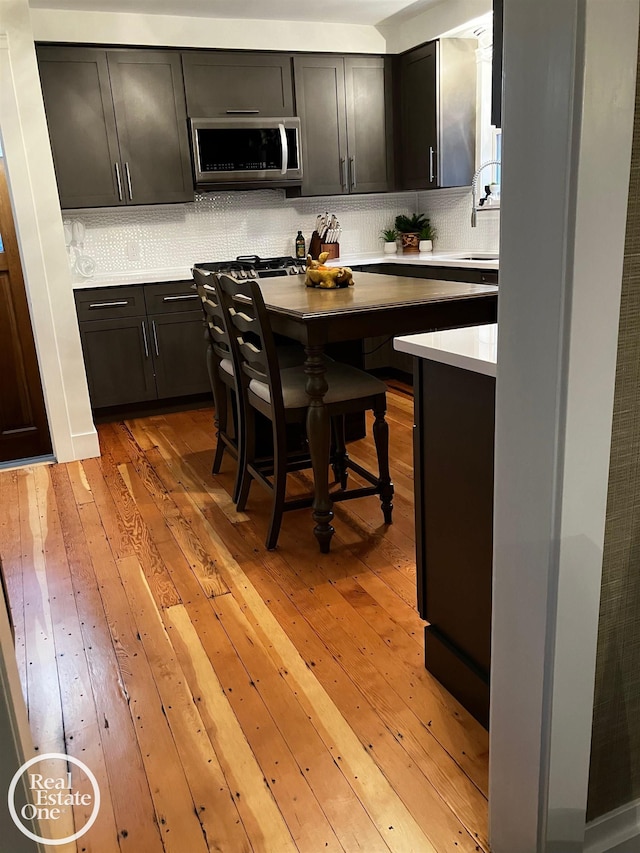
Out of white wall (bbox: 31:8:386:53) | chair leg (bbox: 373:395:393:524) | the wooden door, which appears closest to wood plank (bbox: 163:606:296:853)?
chair leg (bbox: 373:395:393:524)

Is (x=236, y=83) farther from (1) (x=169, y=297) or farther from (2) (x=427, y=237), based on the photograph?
(2) (x=427, y=237)

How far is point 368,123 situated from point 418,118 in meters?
0.38

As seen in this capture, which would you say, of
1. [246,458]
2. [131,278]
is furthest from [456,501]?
[131,278]

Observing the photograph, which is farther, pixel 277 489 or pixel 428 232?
pixel 428 232

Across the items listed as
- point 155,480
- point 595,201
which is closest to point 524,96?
point 595,201

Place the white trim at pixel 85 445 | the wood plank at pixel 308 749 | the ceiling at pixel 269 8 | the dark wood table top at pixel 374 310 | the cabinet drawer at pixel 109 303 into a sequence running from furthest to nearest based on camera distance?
the cabinet drawer at pixel 109 303 < the ceiling at pixel 269 8 < the white trim at pixel 85 445 < the dark wood table top at pixel 374 310 < the wood plank at pixel 308 749

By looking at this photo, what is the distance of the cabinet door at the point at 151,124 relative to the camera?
14.3 feet

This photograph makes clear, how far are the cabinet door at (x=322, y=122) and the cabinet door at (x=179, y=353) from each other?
4.51ft

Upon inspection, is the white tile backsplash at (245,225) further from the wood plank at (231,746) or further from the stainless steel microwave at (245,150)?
the wood plank at (231,746)

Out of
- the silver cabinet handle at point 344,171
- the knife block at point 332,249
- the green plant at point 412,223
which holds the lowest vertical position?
the knife block at point 332,249

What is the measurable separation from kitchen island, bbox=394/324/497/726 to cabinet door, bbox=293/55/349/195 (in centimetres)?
365

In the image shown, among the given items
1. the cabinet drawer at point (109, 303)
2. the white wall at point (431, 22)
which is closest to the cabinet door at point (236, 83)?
the white wall at point (431, 22)

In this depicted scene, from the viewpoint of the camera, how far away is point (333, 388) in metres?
2.59

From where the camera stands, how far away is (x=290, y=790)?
1510mm
